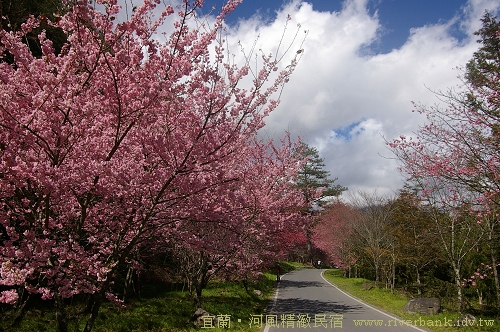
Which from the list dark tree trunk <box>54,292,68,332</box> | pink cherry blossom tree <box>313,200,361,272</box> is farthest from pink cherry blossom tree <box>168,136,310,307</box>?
pink cherry blossom tree <box>313,200,361,272</box>

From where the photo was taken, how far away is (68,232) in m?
5.10

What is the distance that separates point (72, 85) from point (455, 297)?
665 inches

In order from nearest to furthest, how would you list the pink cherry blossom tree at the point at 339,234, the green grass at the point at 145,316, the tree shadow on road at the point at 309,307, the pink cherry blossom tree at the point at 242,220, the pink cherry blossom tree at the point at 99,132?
the pink cherry blossom tree at the point at 99,132 → the pink cherry blossom tree at the point at 242,220 → the green grass at the point at 145,316 → the tree shadow on road at the point at 309,307 → the pink cherry blossom tree at the point at 339,234

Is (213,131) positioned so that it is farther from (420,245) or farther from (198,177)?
(420,245)

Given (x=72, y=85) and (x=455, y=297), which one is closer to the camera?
(x=72, y=85)

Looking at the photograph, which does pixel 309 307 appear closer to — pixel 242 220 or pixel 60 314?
pixel 242 220

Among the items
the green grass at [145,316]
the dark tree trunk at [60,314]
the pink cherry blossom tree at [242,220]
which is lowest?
the green grass at [145,316]

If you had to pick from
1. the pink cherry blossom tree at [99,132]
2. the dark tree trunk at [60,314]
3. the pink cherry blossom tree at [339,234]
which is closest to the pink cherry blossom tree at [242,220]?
the pink cherry blossom tree at [99,132]

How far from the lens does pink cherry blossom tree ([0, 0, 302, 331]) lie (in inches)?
152

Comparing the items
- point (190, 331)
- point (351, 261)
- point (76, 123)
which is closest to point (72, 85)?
point (76, 123)

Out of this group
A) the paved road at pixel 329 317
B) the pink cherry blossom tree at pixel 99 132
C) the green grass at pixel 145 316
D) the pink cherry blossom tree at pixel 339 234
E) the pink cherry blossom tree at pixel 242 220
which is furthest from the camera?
the pink cherry blossom tree at pixel 339 234

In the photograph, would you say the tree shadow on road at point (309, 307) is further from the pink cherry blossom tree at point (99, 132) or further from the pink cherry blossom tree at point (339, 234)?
the pink cherry blossom tree at point (339, 234)

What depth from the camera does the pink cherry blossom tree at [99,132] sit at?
386 cm

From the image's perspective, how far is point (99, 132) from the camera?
4.50 meters
